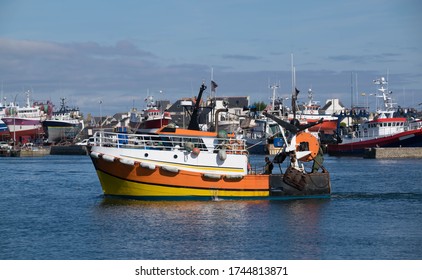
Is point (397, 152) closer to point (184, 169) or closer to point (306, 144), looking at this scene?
point (306, 144)

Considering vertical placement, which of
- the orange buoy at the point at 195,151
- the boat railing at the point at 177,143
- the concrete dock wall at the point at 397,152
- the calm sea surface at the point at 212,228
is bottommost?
the calm sea surface at the point at 212,228

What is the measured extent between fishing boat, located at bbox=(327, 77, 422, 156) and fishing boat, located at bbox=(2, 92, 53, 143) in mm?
65621

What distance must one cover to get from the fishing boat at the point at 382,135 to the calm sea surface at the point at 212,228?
54019 mm

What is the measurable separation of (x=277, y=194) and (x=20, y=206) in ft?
42.0

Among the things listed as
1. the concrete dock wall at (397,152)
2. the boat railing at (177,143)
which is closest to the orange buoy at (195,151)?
the boat railing at (177,143)

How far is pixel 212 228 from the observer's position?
29656mm

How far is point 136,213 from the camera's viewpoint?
33.1 meters

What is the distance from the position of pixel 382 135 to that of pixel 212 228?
72.8m

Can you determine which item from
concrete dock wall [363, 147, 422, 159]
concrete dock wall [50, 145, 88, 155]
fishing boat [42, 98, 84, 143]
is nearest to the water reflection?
concrete dock wall [363, 147, 422, 159]

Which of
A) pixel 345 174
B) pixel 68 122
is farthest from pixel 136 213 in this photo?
pixel 68 122

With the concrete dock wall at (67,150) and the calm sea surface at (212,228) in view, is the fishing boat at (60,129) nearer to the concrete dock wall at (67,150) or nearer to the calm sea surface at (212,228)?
the concrete dock wall at (67,150)

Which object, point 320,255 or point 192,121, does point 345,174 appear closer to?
point 192,121

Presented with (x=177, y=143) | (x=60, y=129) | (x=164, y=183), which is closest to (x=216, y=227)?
(x=164, y=183)

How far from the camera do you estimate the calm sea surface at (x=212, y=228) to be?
2556 cm
